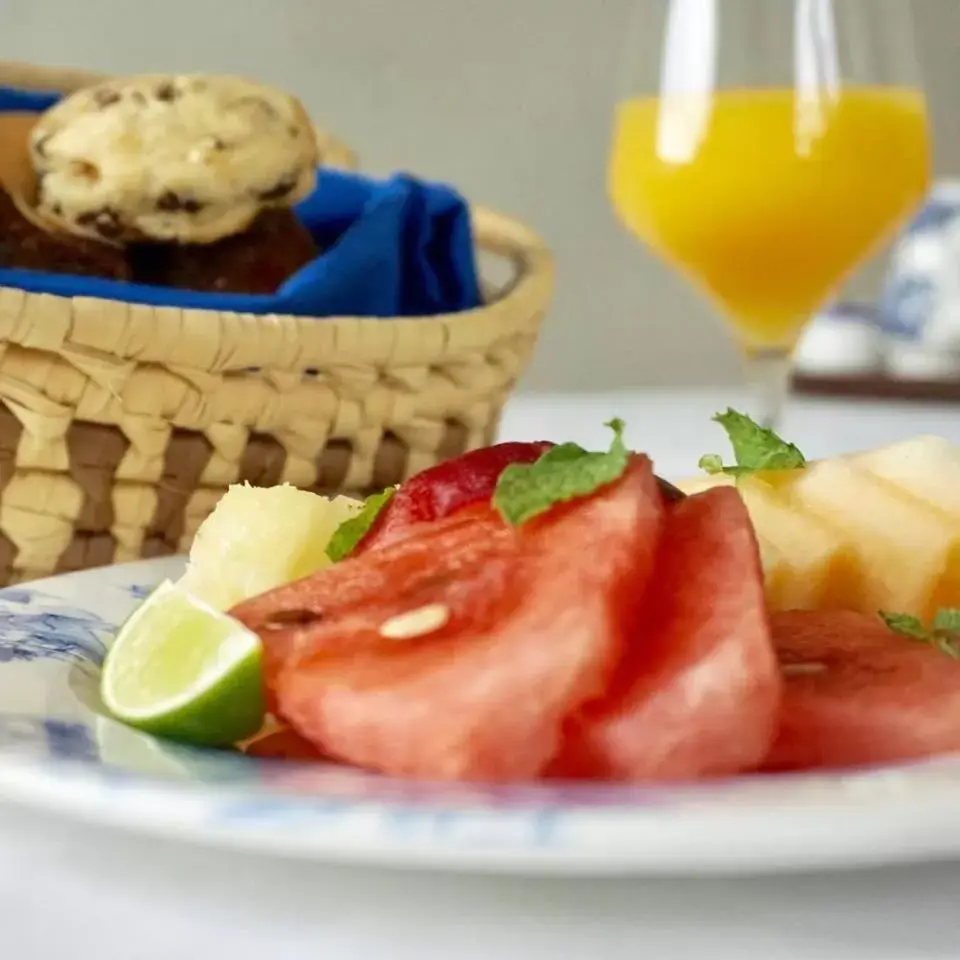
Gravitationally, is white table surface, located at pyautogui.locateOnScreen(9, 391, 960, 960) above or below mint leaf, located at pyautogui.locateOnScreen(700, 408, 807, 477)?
below

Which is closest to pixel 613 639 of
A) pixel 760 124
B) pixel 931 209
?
pixel 760 124

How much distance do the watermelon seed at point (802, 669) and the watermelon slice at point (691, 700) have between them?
48 millimetres

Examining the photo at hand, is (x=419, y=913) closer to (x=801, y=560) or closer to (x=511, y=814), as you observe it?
(x=511, y=814)

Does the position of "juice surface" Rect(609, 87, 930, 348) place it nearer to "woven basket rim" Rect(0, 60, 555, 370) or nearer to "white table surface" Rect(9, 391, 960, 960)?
"woven basket rim" Rect(0, 60, 555, 370)

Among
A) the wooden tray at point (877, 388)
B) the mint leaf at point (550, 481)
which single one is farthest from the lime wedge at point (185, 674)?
the wooden tray at point (877, 388)

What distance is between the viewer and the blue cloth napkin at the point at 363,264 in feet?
3.09

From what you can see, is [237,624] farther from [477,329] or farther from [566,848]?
[477,329]

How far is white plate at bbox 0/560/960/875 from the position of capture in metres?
0.40

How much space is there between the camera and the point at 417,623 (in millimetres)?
509

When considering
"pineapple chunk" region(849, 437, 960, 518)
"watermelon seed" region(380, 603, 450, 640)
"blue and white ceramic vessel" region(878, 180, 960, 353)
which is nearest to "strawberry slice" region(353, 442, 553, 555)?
"watermelon seed" region(380, 603, 450, 640)

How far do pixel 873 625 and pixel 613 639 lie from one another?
170 mm

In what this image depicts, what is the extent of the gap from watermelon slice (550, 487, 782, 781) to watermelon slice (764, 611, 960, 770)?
0.03m

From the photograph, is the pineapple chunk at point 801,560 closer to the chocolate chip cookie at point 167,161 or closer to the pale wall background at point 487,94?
the chocolate chip cookie at point 167,161

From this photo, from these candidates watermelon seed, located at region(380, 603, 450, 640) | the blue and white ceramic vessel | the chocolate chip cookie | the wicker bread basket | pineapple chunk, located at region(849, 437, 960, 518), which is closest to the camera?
watermelon seed, located at region(380, 603, 450, 640)
